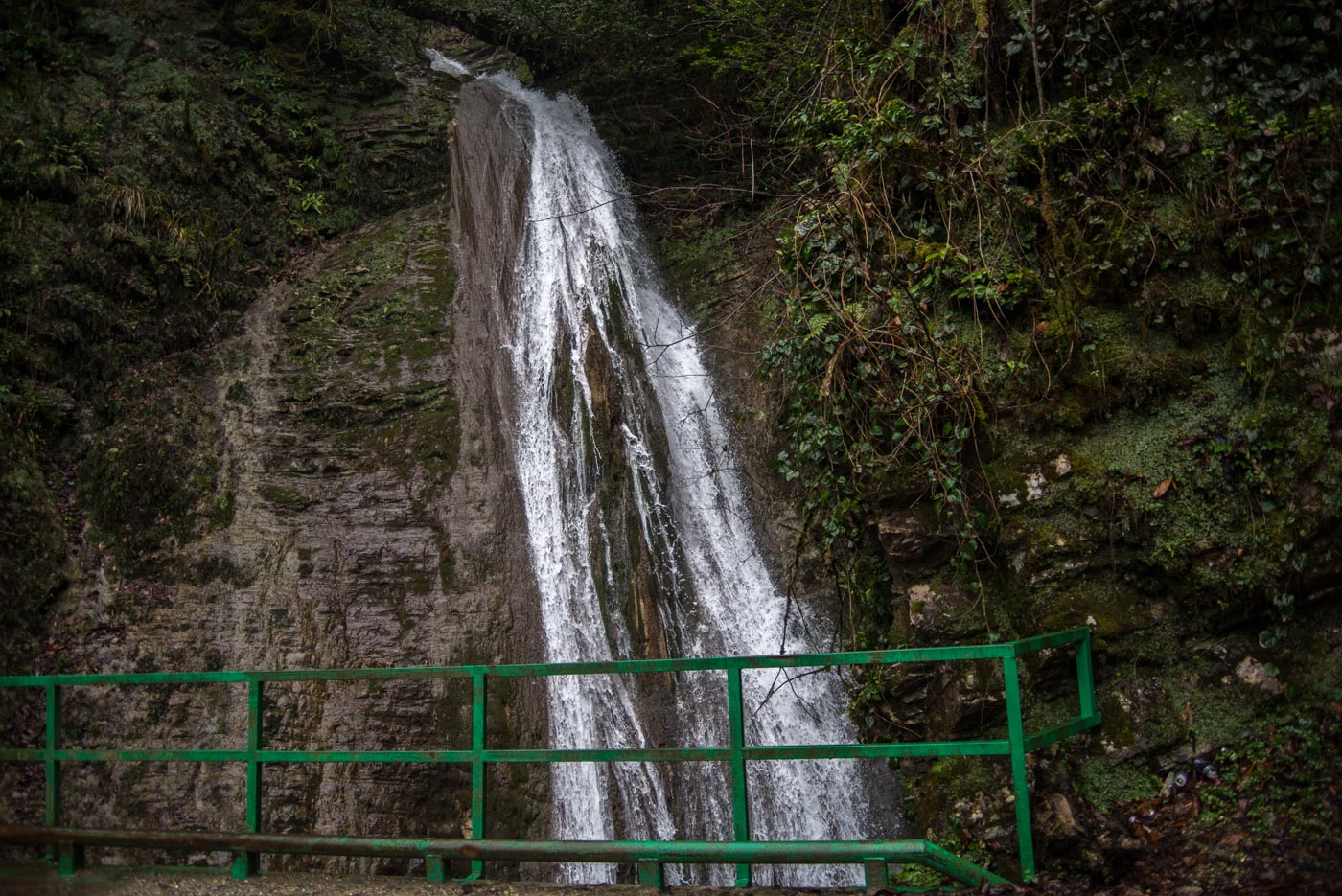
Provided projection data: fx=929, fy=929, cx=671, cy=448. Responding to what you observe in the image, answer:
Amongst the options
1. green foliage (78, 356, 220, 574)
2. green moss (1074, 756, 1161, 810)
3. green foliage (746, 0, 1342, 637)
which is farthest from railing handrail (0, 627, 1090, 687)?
green foliage (78, 356, 220, 574)

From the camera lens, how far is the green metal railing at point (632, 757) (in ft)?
12.5

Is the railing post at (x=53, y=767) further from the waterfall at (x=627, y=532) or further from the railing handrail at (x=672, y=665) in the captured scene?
the waterfall at (x=627, y=532)

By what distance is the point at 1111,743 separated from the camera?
4.83 m

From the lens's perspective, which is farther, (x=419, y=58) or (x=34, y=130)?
(x=419, y=58)

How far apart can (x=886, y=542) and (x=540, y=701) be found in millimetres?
3391

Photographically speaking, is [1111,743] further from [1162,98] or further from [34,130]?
[34,130]

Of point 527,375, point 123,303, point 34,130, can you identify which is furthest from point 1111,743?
point 34,130

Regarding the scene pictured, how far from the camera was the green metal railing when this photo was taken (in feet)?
12.5

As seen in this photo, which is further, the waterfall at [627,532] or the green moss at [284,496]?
the green moss at [284,496]

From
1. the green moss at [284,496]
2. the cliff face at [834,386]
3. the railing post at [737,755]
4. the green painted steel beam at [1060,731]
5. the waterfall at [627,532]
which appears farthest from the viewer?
the green moss at [284,496]

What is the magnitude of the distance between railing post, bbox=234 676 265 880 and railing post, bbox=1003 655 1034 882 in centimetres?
359

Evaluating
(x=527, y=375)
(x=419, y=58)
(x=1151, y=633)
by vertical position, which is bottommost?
(x=1151, y=633)

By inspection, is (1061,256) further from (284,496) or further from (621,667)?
(284,496)

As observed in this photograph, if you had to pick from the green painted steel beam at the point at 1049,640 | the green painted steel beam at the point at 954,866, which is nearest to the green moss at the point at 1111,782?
the green painted steel beam at the point at 1049,640
